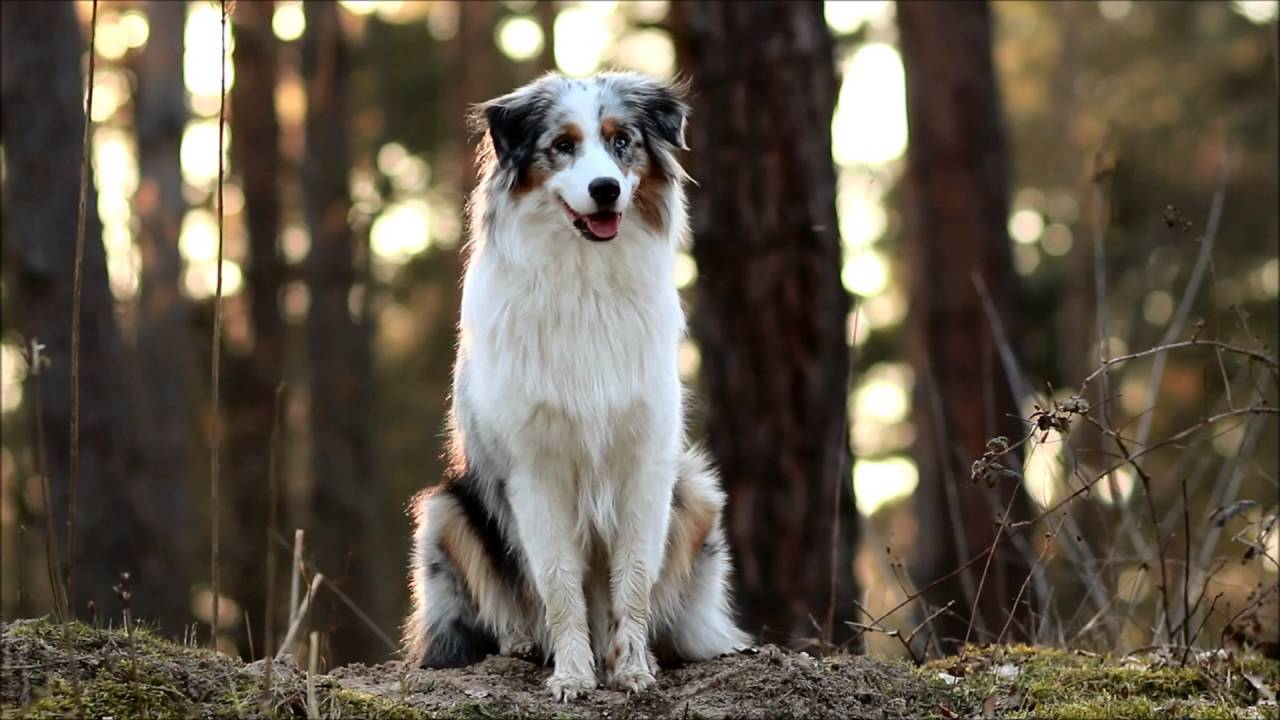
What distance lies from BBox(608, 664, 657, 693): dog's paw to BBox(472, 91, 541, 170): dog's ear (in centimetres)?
195

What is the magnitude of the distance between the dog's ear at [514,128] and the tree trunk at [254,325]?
13.1 m

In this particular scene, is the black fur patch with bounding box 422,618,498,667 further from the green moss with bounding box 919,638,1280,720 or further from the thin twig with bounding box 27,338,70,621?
the green moss with bounding box 919,638,1280,720

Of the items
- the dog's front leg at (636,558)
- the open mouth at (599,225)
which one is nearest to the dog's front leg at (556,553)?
the dog's front leg at (636,558)

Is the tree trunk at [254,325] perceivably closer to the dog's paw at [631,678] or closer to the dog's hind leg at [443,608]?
the dog's hind leg at [443,608]

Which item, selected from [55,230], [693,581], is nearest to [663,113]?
[693,581]

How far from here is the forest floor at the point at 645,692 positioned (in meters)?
5.03

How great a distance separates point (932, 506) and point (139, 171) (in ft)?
32.1

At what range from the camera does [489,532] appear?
257 inches

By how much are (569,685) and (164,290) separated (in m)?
15.0

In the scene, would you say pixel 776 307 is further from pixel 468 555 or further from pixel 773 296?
pixel 468 555

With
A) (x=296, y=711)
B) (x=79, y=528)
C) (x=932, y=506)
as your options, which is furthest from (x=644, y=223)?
(x=932, y=506)

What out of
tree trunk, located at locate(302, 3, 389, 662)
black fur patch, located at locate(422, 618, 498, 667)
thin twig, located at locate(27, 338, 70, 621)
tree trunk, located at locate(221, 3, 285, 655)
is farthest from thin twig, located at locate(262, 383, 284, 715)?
tree trunk, located at locate(221, 3, 285, 655)

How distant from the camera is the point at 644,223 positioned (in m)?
6.26

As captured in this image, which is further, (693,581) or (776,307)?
(776,307)
